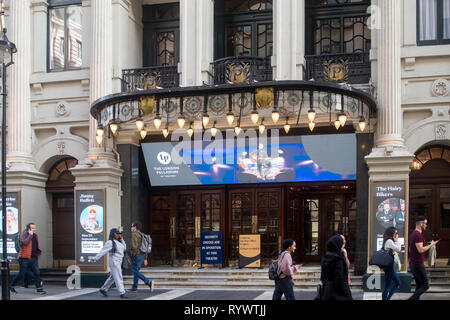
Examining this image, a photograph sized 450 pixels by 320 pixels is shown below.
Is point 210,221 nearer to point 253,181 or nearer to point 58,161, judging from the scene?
point 253,181

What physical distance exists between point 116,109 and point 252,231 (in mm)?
5790

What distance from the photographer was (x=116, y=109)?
1975 cm

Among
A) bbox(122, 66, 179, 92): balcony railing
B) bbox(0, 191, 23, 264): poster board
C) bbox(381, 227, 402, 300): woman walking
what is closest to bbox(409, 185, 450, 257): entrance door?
bbox(381, 227, 402, 300): woman walking

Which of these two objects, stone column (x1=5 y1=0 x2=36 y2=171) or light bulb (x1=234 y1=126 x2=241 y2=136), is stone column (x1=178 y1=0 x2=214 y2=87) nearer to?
light bulb (x1=234 y1=126 x2=241 y2=136)

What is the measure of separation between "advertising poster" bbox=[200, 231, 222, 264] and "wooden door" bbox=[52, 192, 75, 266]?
458 centimetres

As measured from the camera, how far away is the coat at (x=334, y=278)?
34.4 ft

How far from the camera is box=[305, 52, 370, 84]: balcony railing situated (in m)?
20.2

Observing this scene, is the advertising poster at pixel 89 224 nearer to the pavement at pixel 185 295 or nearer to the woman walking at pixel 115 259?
the pavement at pixel 185 295

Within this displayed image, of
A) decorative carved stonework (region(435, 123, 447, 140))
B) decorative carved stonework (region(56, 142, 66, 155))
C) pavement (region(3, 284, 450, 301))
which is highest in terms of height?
decorative carved stonework (region(435, 123, 447, 140))

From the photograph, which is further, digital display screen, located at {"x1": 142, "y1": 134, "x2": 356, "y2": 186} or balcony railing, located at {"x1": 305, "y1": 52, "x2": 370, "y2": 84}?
digital display screen, located at {"x1": 142, "y1": 134, "x2": 356, "y2": 186}

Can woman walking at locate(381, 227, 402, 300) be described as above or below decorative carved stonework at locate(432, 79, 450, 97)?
below

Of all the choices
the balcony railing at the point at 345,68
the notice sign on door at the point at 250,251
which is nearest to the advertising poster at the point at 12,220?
the notice sign on door at the point at 250,251

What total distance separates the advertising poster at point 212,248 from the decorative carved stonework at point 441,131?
22.3 feet

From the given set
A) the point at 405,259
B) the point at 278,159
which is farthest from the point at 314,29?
the point at 405,259
